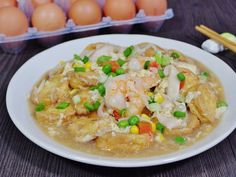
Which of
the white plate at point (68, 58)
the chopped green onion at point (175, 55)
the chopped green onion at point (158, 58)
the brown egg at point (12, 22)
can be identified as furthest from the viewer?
the brown egg at point (12, 22)

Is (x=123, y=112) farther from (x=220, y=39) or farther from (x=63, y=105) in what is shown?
(x=220, y=39)

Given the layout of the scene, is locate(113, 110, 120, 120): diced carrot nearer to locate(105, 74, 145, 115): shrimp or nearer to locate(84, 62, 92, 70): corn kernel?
locate(105, 74, 145, 115): shrimp

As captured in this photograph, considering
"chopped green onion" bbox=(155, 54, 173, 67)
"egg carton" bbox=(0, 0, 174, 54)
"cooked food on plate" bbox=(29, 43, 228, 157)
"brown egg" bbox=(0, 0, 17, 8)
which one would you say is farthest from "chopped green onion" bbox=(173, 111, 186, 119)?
"brown egg" bbox=(0, 0, 17, 8)

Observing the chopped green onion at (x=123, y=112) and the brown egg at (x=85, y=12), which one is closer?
the chopped green onion at (x=123, y=112)

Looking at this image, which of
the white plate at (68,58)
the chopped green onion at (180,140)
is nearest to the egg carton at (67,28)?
the white plate at (68,58)

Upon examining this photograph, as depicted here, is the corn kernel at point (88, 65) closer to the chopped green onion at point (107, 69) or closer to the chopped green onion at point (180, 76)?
the chopped green onion at point (107, 69)

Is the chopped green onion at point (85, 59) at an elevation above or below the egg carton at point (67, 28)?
above

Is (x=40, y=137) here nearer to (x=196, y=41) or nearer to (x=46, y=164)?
(x=46, y=164)
